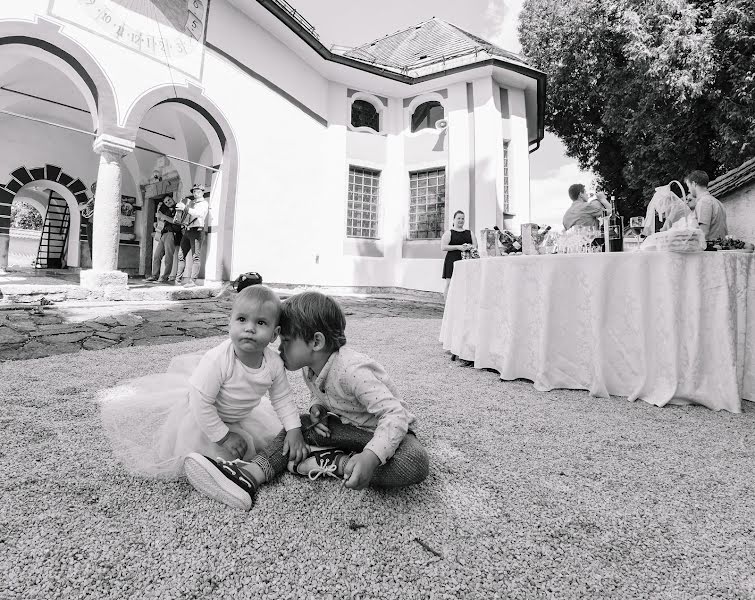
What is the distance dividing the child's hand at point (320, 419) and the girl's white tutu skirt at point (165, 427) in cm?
26

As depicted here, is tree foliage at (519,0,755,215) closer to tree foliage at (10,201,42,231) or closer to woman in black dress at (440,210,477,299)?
woman in black dress at (440,210,477,299)

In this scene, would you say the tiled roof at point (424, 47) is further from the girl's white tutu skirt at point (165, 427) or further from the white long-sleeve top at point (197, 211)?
the girl's white tutu skirt at point (165, 427)

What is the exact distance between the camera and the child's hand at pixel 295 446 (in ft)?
5.08

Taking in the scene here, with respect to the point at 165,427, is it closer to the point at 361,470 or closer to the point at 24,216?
the point at 361,470

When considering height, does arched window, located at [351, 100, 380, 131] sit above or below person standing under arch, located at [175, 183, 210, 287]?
above

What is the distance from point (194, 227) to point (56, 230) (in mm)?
7215

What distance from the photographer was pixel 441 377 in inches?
124

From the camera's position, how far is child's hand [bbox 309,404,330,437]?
63.8 inches

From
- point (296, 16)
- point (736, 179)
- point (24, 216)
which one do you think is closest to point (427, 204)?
point (296, 16)

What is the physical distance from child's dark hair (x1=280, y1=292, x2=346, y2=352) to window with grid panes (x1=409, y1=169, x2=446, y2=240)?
10.0 meters

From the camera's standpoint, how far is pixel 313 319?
58.9 inches

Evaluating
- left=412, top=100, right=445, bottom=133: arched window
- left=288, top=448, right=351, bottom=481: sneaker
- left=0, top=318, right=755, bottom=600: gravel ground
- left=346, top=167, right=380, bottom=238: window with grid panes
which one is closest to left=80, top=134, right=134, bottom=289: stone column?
left=0, top=318, right=755, bottom=600: gravel ground

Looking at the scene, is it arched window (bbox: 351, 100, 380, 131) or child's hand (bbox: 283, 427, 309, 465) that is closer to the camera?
child's hand (bbox: 283, 427, 309, 465)

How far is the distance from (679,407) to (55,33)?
8.69m
